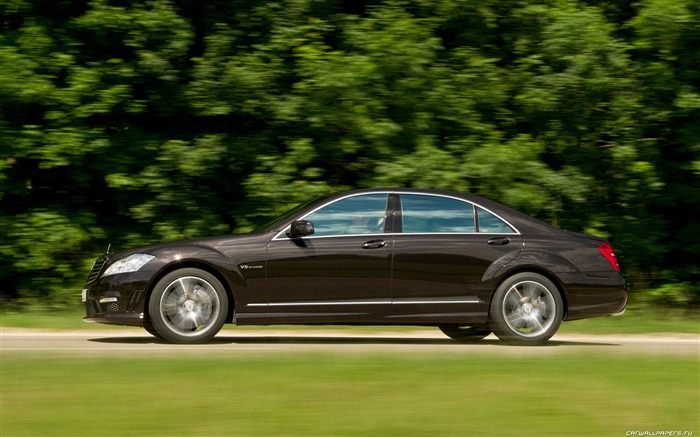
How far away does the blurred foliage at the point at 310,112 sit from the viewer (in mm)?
15594

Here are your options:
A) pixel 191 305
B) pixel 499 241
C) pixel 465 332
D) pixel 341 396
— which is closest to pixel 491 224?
pixel 499 241

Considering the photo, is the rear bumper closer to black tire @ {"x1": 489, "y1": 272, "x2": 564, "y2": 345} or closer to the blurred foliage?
black tire @ {"x1": 489, "y1": 272, "x2": 564, "y2": 345}

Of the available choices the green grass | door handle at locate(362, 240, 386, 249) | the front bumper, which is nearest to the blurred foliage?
door handle at locate(362, 240, 386, 249)

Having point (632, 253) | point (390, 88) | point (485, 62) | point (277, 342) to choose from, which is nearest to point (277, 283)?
point (277, 342)

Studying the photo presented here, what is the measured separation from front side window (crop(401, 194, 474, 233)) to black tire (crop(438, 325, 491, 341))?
4.09 feet

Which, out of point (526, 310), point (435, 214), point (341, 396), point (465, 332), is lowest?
point (465, 332)

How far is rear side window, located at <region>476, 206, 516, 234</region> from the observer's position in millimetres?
11164

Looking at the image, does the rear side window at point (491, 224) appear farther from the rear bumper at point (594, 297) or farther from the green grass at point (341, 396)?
the green grass at point (341, 396)

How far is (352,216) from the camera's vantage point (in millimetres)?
11055

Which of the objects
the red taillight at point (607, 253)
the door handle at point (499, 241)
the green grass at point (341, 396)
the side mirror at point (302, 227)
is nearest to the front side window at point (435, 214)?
the door handle at point (499, 241)

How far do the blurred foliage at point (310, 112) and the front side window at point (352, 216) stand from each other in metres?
4.25

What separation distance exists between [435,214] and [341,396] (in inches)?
166

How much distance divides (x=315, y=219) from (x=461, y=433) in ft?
16.3

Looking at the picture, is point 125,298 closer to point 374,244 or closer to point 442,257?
point 374,244
